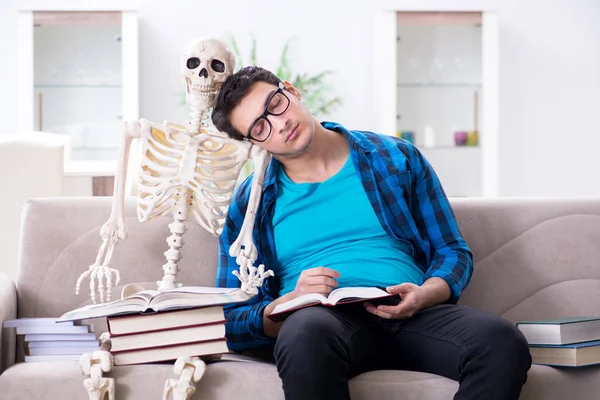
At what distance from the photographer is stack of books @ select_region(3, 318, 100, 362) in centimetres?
189

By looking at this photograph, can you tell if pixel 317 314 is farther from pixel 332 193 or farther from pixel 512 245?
pixel 512 245

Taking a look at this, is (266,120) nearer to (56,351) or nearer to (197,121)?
(197,121)

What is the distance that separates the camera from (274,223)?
1990mm

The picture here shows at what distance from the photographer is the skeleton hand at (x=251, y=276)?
1.81 meters

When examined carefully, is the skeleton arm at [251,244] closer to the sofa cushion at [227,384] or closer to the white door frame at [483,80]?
the sofa cushion at [227,384]

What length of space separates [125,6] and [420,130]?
224 cm

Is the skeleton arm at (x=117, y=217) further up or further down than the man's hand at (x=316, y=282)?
further up

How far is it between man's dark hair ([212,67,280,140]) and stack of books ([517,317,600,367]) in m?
0.83

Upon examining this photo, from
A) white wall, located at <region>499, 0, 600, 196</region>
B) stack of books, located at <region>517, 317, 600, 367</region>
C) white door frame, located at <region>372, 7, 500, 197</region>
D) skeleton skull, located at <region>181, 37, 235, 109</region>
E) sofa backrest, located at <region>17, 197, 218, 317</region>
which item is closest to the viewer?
stack of books, located at <region>517, 317, 600, 367</region>

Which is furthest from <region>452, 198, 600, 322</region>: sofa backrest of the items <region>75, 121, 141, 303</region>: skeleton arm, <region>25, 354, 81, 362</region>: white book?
<region>25, 354, 81, 362</region>: white book

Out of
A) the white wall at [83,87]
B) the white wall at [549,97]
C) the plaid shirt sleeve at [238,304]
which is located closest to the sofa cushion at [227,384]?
the plaid shirt sleeve at [238,304]

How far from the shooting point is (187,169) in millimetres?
1928

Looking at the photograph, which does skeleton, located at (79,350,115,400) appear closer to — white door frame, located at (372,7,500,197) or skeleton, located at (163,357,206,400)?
skeleton, located at (163,357,206,400)

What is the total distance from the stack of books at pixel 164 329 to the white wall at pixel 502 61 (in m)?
4.02
